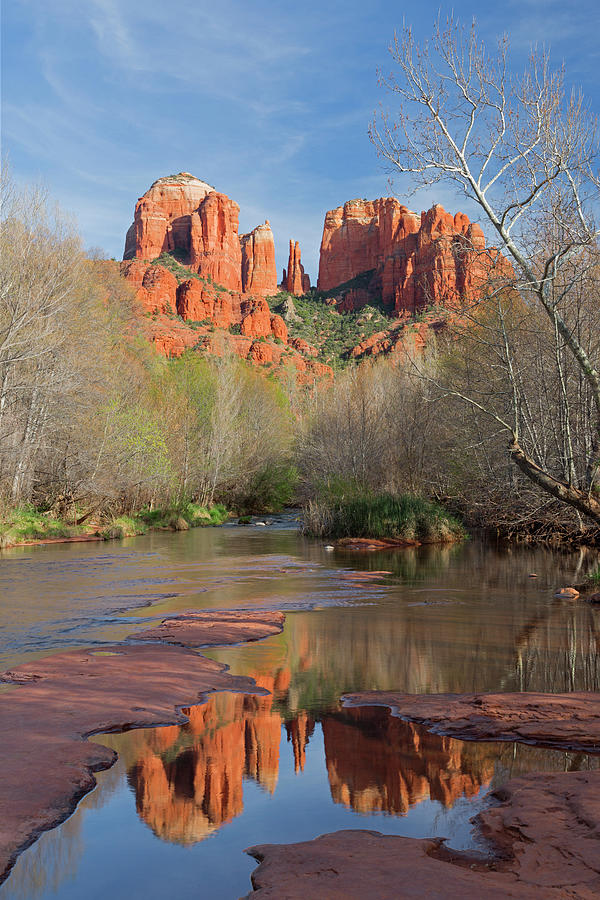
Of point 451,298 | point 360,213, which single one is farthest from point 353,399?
point 360,213

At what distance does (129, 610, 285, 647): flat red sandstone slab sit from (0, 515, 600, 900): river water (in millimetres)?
292

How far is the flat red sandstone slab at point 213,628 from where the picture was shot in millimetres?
8789

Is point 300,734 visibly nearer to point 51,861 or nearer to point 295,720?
point 295,720

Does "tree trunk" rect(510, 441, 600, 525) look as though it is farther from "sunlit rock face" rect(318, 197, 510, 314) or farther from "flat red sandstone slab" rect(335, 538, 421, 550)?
"sunlit rock face" rect(318, 197, 510, 314)

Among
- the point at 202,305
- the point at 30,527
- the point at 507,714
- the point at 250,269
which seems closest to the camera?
the point at 507,714

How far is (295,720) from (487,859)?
252 centimetres

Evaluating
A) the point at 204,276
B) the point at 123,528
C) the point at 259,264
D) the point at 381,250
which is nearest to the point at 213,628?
the point at 123,528

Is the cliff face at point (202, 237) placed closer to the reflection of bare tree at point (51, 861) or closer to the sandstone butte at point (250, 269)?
the sandstone butte at point (250, 269)

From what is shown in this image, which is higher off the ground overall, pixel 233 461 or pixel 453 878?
pixel 233 461

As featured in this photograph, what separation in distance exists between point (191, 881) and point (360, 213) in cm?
15797

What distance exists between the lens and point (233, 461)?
3881cm

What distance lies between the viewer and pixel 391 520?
74.9ft

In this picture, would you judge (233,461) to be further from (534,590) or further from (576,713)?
(576,713)

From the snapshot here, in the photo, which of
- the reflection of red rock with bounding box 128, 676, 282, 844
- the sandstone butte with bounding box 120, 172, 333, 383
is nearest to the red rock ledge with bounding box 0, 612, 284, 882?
the reflection of red rock with bounding box 128, 676, 282, 844
